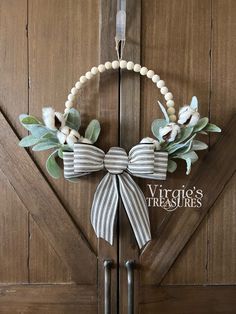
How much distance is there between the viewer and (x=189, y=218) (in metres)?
0.83

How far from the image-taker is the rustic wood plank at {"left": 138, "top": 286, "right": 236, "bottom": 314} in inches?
32.5

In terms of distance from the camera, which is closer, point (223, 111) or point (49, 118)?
point (49, 118)

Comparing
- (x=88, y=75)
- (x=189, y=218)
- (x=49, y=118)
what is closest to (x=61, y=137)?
(x=49, y=118)

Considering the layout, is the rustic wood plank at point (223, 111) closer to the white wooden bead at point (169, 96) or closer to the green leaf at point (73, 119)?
the white wooden bead at point (169, 96)

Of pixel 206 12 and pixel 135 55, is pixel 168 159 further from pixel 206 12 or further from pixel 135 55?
pixel 206 12

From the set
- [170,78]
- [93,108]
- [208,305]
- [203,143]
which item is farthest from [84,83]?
[208,305]

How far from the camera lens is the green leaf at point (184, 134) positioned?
2.49ft

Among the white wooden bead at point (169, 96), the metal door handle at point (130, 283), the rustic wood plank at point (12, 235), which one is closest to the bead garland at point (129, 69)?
the white wooden bead at point (169, 96)

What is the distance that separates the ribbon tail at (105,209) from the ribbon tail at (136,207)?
2 cm

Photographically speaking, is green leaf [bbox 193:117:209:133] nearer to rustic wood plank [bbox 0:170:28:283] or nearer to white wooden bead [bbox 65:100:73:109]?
white wooden bead [bbox 65:100:73:109]

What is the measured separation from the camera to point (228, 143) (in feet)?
2.72

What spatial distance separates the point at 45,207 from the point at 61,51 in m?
0.37

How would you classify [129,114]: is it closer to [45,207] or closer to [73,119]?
[73,119]

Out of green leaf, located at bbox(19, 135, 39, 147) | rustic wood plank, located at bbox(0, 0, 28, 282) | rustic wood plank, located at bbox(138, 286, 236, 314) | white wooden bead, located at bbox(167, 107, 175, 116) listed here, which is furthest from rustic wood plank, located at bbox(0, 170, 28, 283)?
white wooden bead, located at bbox(167, 107, 175, 116)
